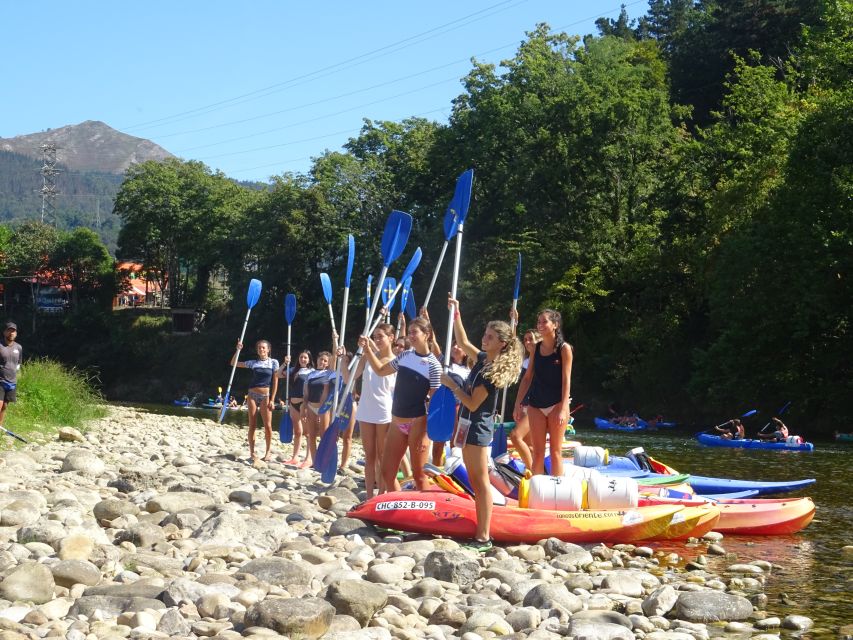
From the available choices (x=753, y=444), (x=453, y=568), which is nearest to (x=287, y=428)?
(x=453, y=568)

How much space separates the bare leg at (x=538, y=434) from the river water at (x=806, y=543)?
1308 mm

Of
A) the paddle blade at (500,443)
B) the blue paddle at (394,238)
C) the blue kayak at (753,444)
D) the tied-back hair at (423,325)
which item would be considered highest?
the blue paddle at (394,238)

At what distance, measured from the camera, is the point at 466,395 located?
23.7ft

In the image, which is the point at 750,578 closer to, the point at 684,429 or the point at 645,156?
the point at 684,429

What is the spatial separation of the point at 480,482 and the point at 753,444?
16.7 meters

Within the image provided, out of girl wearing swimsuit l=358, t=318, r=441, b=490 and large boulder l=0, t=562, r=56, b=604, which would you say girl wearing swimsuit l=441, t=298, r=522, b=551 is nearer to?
girl wearing swimsuit l=358, t=318, r=441, b=490

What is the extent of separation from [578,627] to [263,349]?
7.31 metres

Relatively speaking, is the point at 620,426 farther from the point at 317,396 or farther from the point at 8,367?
the point at 8,367

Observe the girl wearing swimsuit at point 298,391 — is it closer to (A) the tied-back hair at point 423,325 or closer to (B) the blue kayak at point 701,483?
(B) the blue kayak at point 701,483

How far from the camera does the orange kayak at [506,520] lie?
26.9 ft

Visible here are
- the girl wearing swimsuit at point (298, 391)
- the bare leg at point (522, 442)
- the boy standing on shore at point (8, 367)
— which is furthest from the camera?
the girl wearing swimsuit at point (298, 391)

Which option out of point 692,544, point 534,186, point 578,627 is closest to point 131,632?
point 578,627

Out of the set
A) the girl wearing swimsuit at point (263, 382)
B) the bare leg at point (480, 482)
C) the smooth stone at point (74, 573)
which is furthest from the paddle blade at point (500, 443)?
the smooth stone at point (74, 573)

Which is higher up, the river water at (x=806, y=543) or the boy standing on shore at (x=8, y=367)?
the boy standing on shore at (x=8, y=367)
